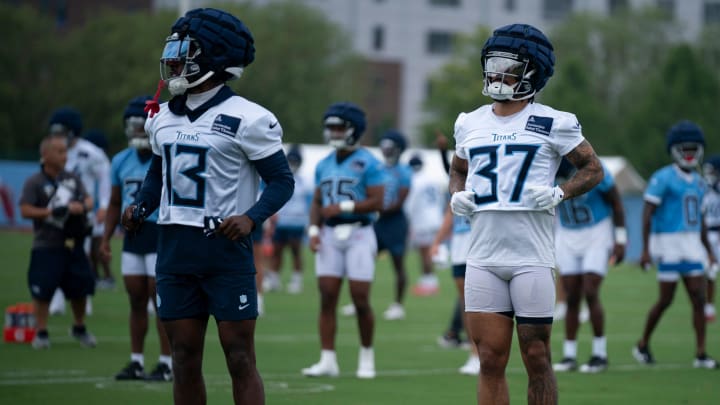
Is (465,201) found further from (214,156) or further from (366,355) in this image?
A: (366,355)

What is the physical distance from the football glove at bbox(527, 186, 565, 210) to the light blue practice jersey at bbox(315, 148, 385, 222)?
4.60 meters

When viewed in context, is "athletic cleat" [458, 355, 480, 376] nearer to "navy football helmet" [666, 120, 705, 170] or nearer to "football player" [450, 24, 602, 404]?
"navy football helmet" [666, 120, 705, 170]

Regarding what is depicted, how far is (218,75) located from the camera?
762 centimetres

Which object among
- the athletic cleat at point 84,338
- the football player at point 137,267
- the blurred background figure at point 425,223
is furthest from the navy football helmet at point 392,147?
the football player at point 137,267

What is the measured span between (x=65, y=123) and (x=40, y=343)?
304cm

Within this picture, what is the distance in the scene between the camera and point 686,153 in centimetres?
1337

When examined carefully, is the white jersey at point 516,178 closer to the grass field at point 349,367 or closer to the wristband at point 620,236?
the grass field at point 349,367

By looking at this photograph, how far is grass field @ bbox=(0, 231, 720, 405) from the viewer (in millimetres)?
10773

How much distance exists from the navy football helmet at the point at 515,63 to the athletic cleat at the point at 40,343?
727 cm

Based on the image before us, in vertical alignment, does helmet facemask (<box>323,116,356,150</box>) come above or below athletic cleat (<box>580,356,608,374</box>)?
above

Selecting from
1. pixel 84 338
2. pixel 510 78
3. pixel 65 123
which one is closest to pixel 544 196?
pixel 510 78

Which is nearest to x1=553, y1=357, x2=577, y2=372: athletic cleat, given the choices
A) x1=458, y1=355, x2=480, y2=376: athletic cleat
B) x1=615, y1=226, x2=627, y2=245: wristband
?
x1=458, y1=355, x2=480, y2=376: athletic cleat

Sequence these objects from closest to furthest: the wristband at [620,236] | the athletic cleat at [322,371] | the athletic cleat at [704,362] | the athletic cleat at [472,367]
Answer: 1. the athletic cleat at [322,371]
2. the wristband at [620,236]
3. the athletic cleat at [472,367]
4. the athletic cleat at [704,362]

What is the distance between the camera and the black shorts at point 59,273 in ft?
44.4
